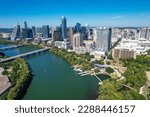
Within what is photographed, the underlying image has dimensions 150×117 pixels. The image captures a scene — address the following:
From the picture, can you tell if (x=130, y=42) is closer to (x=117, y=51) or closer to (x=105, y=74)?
(x=117, y=51)

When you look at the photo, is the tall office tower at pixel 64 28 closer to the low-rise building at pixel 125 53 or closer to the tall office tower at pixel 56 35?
the tall office tower at pixel 56 35

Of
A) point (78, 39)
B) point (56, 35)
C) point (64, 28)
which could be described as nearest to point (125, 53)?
point (78, 39)

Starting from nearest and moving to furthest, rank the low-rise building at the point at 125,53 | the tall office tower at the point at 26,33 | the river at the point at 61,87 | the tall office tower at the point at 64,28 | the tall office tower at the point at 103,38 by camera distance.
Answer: the river at the point at 61,87 → the low-rise building at the point at 125,53 → the tall office tower at the point at 103,38 → the tall office tower at the point at 64,28 → the tall office tower at the point at 26,33

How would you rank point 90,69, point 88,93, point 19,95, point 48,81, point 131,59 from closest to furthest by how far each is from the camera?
point 19,95
point 88,93
point 48,81
point 90,69
point 131,59

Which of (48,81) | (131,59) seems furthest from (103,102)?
(131,59)

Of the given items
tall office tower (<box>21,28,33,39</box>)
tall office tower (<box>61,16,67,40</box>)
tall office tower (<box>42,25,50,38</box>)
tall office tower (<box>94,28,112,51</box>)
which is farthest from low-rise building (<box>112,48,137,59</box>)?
tall office tower (<box>21,28,33,39</box>)

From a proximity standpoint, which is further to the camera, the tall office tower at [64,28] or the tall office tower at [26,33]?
the tall office tower at [26,33]

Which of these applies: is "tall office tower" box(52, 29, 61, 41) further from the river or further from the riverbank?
the riverbank

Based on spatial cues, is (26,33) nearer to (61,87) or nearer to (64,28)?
(64,28)

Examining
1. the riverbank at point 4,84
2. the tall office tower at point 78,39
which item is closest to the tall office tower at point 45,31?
the tall office tower at point 78,39

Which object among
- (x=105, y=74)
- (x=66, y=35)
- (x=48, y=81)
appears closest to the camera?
(x=48, y=81)
